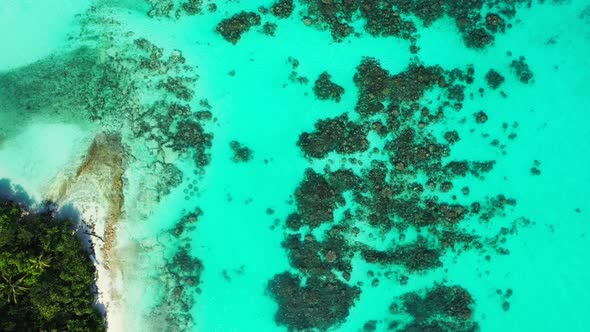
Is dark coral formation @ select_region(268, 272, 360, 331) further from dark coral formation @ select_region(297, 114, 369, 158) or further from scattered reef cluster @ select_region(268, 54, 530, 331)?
dark coral formation @ select_region(297, 114, 369, 158)

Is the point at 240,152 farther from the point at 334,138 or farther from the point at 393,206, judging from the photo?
the point at 393,206

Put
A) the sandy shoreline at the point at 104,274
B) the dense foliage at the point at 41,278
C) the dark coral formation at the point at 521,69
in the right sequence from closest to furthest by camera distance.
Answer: the dense foliage at the point at 41,278 < the sandy shoreline at the point at 104,274 < the dark coral formation at the point at 521,69

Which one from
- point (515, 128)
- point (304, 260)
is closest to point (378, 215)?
point (304, 260)

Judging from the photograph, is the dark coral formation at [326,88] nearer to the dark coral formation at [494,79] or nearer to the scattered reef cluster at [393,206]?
the scattered reef cluster at [393,206]

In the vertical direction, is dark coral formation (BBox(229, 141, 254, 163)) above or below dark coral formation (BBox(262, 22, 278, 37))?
below

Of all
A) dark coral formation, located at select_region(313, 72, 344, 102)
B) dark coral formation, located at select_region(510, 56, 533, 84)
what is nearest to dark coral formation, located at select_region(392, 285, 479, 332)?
dark coral formation, located at select_region(313, 72, 344, 102)

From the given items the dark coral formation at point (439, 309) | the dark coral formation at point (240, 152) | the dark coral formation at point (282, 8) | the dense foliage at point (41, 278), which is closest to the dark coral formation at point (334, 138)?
the dark coral formation at point (240, 152)

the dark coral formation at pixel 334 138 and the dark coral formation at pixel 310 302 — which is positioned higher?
the dark coral formation at pixel 334 138
